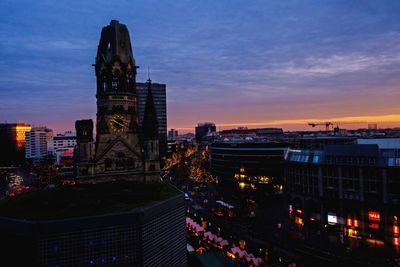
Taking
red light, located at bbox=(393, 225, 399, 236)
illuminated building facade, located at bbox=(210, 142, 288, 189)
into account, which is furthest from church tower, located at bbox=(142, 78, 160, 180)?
illuminated building facade, located at bbox=(210, 142, 288, 189)

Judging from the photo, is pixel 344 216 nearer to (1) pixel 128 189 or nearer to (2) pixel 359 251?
(2) pixel 359 251

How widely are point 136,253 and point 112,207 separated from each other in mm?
5516

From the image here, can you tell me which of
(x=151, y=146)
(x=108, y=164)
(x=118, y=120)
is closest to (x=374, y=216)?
(x=151, y=146)

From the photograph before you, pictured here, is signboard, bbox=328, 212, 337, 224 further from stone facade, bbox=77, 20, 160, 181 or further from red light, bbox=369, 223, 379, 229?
stone facade, bbox=77, 20, 160, 181

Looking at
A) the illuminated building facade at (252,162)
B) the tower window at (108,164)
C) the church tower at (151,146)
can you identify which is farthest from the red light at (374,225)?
the tower window at (108,164)

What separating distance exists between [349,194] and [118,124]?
50901 millimetres

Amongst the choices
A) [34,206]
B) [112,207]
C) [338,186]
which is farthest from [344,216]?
[34,206]

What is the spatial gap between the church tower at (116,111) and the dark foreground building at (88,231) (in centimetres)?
1571

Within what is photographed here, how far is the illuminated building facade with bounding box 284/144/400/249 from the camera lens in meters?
64.2

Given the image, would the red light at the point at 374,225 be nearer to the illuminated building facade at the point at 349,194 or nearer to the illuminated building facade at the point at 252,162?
the illuminated building facade at the point at 349,194

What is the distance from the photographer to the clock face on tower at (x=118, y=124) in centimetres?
5509

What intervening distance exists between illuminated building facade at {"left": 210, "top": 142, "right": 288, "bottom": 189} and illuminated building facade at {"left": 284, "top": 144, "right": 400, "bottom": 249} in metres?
30.6

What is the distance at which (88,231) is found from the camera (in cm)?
3123

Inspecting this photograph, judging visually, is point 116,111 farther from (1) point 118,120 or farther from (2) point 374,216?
(2) point 374,216
